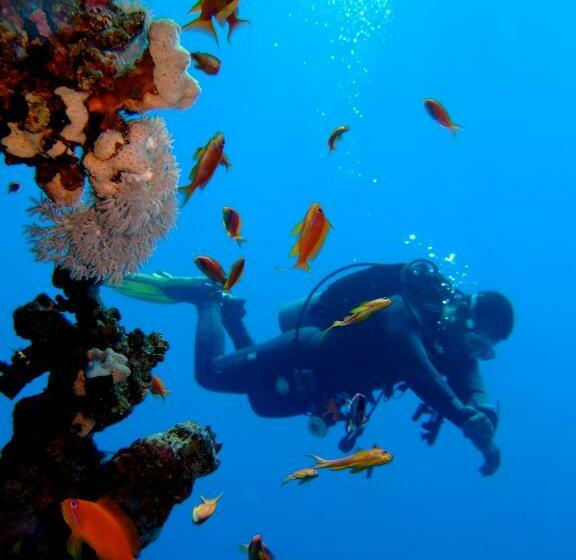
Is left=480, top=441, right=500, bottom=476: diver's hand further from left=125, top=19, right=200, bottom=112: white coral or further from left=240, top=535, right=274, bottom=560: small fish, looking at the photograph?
left=125, top=19, right=200, bottom=112: white coral

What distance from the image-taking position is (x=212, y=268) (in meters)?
4.45

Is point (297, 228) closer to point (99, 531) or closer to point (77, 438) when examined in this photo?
point (77, 438)

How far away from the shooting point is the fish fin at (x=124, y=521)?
2293 mm

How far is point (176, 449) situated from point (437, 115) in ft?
15.9

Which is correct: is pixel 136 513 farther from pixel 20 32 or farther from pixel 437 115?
pixel 437 115

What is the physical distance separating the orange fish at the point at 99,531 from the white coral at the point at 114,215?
1.20 meters

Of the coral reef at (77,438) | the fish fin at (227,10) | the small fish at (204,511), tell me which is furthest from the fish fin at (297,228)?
the small fish at (204,511)

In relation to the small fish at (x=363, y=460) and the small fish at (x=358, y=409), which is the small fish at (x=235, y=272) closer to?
the small fish at (x=358, y=409)

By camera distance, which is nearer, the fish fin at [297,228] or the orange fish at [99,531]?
the orange fish at [99,531]

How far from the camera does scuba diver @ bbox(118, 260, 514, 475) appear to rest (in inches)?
297

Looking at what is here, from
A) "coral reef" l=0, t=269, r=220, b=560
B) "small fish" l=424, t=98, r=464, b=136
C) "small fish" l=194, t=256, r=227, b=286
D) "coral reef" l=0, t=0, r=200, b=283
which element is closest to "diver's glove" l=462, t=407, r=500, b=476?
"small fish" l=424, t=98, r=464, b=136

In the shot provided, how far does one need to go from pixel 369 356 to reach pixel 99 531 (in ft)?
21.9

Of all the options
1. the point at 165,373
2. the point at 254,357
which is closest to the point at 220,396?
the point at 165,373

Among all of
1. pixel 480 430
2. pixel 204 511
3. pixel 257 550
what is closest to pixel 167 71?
pixel 257 550
